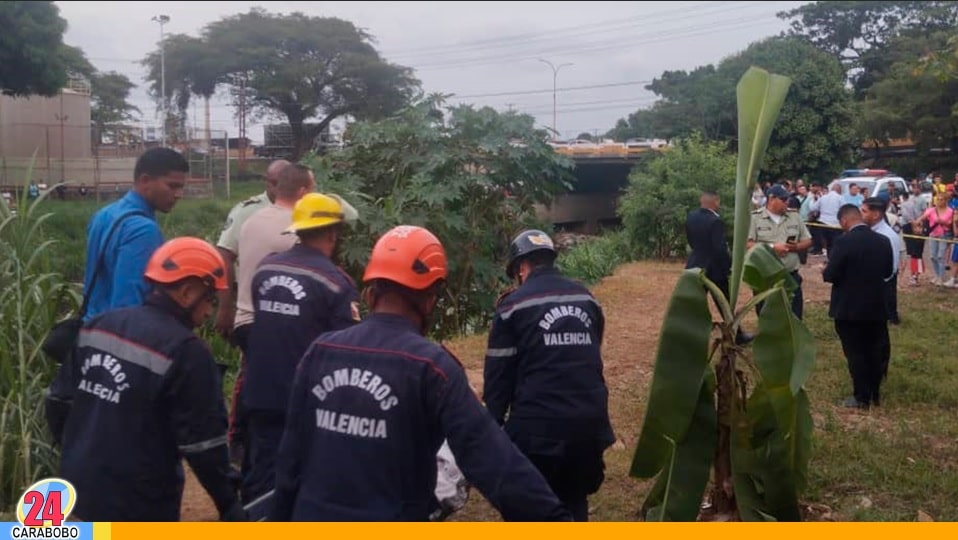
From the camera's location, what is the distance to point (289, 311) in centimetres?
471

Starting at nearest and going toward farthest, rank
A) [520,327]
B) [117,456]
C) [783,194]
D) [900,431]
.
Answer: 1. [117,456]
2. [520,327]
3. [900,431]
4. [783,194]

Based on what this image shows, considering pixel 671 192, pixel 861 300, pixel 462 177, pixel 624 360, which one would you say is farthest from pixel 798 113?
pixel 861 300

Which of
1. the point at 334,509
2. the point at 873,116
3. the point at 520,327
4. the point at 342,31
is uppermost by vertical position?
the point at 342,31

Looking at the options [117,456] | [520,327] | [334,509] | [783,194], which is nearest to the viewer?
[334,509]

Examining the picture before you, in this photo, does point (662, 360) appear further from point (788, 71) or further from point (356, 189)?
point (788, 71)

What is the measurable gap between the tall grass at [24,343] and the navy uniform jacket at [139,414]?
2.34m

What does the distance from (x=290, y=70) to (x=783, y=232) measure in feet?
118

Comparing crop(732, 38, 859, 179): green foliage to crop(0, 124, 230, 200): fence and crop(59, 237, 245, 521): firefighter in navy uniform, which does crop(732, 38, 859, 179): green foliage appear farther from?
crop(59, 237, 245, 521): firefighter in navy uniform

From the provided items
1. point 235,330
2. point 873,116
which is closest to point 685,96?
point 873,116

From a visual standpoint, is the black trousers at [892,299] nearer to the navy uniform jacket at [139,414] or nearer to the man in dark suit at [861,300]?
the man in dark suit at [861,300]

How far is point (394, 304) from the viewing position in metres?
3.18

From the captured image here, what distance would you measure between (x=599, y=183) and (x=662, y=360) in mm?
32584

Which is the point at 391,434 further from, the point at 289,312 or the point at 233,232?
the point at 233,232

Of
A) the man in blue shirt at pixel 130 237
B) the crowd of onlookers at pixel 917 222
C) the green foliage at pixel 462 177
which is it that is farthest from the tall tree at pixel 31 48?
the man in blue shirt at pixel 130 237
